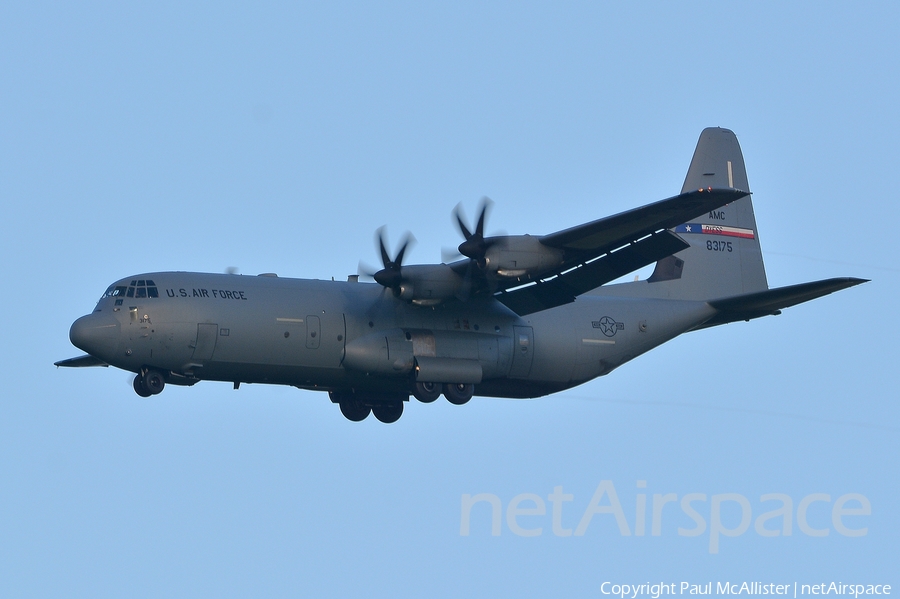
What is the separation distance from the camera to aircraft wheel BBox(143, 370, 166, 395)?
22172mm

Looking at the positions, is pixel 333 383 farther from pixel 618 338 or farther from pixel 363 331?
pixel 618 338

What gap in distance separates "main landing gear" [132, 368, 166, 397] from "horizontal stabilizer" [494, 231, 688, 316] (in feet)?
21.0

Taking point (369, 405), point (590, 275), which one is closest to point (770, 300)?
point (590, 275)

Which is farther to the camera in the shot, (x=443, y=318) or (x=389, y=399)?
(x=389, y=399)

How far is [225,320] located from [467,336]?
448cm

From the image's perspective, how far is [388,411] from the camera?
25.4 metres

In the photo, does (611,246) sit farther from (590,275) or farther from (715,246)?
(715,246)

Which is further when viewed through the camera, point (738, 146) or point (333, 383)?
point (738, 146)

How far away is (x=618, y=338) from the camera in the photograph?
25.5m

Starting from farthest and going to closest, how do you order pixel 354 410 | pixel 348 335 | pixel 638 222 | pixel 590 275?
1. pixel 354 410
2. pixel 590 275
3. pixel 348 335
4. pixel 638 222

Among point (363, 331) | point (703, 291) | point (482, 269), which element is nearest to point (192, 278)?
point (363, 331)

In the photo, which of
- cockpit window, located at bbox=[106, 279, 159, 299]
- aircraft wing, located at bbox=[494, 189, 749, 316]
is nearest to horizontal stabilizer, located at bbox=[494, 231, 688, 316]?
aircraft wing, located at bbox=[494, 189, 749, 316]

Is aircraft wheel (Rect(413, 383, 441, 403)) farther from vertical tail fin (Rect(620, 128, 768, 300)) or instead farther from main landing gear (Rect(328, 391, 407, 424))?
vertical tail fin (Rect(620, 128, 768, 300))

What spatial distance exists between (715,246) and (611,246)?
548cm
